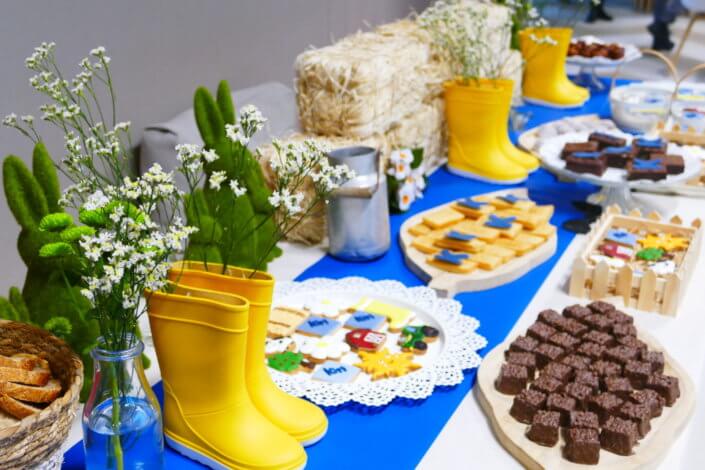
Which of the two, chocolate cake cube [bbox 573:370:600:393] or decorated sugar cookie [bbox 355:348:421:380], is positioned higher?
chocolate cake cube [bbox 573:370:600:393]

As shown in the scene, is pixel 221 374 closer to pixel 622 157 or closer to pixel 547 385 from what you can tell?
pixel 547 385

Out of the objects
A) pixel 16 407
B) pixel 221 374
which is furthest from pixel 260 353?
pixel 16 407

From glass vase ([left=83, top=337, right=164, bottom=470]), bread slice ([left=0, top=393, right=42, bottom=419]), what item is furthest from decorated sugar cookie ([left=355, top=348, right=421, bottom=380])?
bread slice ([left=0, top=393, right=42, bottom=419])

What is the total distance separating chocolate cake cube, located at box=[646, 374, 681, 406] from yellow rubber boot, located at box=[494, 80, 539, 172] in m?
1.24

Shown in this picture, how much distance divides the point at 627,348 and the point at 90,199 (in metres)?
0.95

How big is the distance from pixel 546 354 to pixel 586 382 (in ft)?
0.33

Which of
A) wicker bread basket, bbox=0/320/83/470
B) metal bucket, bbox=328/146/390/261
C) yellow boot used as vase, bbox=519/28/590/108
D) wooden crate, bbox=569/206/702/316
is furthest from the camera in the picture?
yellow boot used as vase, bbox=519/28/590/108

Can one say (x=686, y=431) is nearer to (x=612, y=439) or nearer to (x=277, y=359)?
(x=612, y=439)

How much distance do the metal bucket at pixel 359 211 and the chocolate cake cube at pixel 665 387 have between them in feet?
2.47

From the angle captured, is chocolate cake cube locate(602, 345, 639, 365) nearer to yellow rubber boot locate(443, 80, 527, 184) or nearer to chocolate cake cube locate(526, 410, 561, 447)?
chocolate cake cube locate(526, 410, 561, 447)

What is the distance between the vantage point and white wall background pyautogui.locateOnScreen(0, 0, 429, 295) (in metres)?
1.98

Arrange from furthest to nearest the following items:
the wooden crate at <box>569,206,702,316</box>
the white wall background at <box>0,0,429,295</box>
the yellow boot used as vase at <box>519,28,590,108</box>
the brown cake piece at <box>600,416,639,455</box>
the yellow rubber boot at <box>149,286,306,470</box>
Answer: the yellow boot used as vase at <box>519,28,590,108</box> < the white wall background at <box>0,0,429,295</box> < the wooden crate at <box>569,206,702,316</box> < the brown cake piece at <box>600,416,639,455</box> < the yellow rubber boot at <box>149,286,306,470</box>

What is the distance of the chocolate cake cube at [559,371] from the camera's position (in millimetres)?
1343

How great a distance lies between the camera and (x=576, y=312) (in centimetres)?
155
